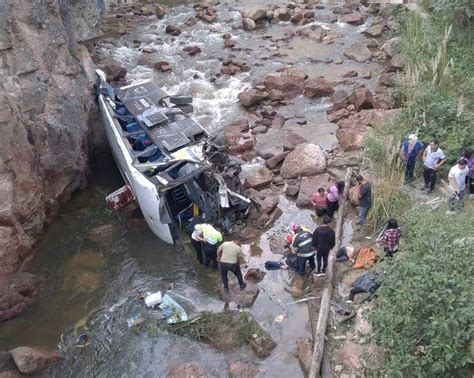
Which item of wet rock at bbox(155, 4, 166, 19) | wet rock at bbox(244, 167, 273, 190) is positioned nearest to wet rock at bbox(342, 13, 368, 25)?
wet rock at bbox(155, 4, 166, 19)

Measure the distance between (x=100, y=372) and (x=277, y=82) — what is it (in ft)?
39.7

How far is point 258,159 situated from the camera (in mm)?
15539

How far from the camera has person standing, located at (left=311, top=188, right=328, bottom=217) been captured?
40.3ft

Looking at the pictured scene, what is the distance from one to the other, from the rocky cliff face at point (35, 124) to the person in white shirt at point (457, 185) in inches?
347

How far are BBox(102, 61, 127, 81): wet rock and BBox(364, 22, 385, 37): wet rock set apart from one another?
1020 cm

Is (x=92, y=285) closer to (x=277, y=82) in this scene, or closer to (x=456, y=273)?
(x=456, y=273)

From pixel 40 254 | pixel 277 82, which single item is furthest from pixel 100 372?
pixel 277 82

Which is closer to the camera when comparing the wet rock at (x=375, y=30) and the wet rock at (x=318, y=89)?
the wet rock at (x=318, y=89)

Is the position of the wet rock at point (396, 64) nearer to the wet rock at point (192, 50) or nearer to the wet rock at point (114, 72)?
the wet rock at point (192, 50)

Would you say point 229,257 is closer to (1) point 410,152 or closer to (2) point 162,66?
(1) point 410,152

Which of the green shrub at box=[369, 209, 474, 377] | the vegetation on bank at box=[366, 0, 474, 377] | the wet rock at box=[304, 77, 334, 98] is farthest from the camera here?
the wet rock at box=[304, 77, 334, 98]

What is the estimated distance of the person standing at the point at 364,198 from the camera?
36.7ft

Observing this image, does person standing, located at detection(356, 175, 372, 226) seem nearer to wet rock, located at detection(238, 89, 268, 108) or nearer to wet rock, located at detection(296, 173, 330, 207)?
wet rock, located at detection(296, 173, 330, 207)

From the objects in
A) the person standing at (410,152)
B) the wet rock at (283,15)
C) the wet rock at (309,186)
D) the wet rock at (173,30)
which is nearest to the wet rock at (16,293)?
the wet rock at (309,186)
